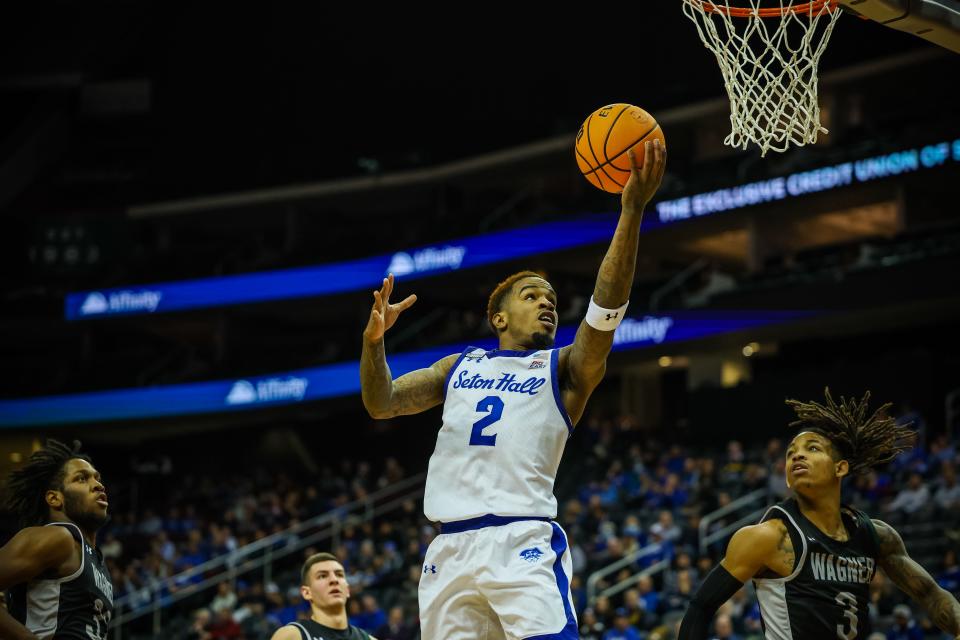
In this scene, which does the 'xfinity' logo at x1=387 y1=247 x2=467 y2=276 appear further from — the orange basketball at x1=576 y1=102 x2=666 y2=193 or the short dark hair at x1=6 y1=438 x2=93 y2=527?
the orange basketball at x1=576 y1=102 x2=666 y2=193

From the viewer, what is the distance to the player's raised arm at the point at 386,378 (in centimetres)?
480

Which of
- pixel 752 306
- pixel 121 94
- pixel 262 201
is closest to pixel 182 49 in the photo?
pixel 121 94

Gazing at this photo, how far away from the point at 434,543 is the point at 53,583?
5.43 feet

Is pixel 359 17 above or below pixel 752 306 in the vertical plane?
above

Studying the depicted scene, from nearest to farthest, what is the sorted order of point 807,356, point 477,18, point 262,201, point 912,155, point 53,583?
point 53,583
point 912,155
point 807,356
point 477,18
point 262,201

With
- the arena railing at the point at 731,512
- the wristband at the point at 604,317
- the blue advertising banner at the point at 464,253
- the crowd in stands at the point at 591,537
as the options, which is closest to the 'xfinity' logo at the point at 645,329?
the crowd in stands at the point at 591,537

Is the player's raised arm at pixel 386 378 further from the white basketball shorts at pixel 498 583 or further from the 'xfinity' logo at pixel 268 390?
the 'xfinity' logo at pixel 268 390

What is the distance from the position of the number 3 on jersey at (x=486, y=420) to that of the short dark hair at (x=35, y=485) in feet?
6.58

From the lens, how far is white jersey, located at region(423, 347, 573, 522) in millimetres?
4598

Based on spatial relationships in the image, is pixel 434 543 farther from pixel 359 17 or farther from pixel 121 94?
pixel 121 94

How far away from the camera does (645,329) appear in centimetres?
2342

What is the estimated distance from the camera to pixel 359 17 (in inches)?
1243

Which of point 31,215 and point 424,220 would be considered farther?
point 31,215

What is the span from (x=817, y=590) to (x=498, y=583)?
4.96 ft
